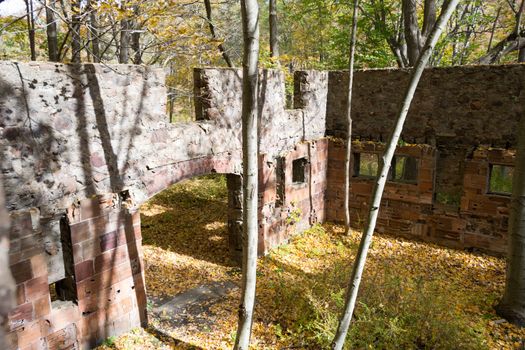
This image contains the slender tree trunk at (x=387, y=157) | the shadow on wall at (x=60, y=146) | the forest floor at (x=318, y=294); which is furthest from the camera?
the forest floor at (x=318, y=294)

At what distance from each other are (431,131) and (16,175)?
8789 millimetres

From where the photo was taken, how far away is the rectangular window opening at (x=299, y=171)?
10492mm

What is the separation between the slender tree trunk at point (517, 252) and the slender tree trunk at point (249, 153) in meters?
4.35

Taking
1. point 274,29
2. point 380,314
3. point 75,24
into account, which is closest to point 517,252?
point 380,314

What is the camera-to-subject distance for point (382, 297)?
6.42m

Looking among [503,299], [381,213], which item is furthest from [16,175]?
[381,213]

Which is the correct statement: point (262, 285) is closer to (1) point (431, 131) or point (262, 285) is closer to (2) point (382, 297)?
(2) point (382, 297)

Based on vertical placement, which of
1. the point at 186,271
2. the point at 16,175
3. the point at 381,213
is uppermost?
the point at 16,175

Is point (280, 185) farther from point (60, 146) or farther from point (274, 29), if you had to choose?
point (274, 29)

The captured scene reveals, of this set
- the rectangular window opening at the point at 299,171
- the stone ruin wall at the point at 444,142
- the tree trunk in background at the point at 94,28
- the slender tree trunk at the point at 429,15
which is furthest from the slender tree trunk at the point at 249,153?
the slender tree trunk at the point at 429,15

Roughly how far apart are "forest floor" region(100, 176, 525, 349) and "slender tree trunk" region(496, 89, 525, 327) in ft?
0.86

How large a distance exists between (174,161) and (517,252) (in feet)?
19.3

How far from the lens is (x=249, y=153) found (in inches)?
176

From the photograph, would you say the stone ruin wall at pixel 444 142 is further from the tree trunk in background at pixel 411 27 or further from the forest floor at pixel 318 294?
the tree trunk in background at pixel 411 27
